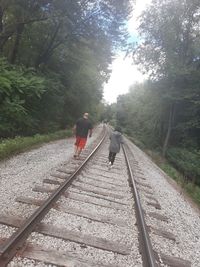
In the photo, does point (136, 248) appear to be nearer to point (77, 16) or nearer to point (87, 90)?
point (77, 16)

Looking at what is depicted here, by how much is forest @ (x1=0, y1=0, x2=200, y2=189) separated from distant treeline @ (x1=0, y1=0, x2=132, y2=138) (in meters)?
0.06

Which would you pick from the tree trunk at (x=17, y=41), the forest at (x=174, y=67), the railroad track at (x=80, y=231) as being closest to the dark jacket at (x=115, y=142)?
the railroad track at (x=80, y=231)

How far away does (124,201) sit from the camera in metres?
7.91

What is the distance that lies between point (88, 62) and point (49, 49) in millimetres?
4528

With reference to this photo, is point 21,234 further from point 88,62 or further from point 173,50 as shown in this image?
point 173,50

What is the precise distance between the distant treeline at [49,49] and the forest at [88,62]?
0.06 m

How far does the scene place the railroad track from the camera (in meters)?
4.36

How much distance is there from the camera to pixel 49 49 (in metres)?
22.6

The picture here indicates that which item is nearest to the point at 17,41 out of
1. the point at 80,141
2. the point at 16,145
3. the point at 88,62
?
the point at 88,62

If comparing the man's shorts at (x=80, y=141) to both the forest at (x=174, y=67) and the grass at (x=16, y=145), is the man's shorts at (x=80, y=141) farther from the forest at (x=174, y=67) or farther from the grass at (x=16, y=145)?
the forest at (x=174, y=67)

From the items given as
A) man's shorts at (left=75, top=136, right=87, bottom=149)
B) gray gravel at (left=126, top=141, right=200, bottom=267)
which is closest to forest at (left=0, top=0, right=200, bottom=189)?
man's shorts at (left=75, top=136, right=87, bottom=149)

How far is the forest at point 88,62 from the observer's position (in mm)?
17406

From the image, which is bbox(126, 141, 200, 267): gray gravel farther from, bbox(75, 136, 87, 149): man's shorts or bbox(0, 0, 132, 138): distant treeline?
bbox(0, 0, 132, 138): distant treeline

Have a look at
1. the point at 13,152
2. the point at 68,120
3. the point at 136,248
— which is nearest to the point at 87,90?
the point at 68,120
